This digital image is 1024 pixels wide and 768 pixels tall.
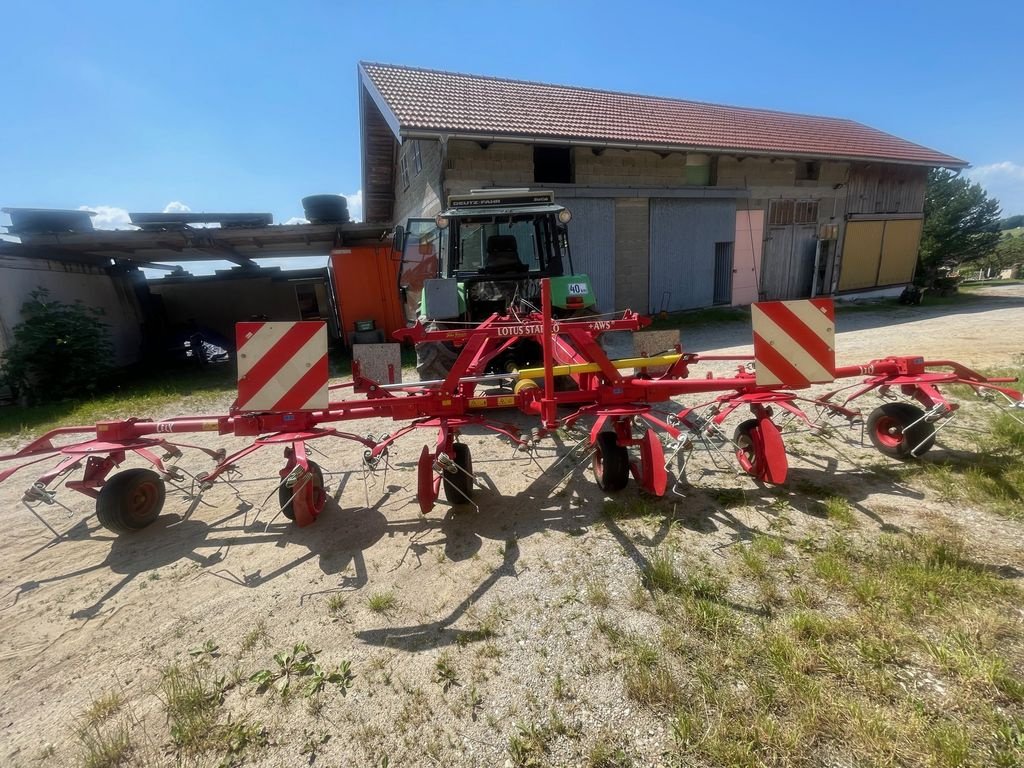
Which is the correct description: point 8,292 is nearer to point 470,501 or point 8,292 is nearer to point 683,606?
point 470,501

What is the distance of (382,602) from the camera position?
230 centimetres

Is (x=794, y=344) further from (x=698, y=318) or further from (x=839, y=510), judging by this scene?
(x=698, y=318)

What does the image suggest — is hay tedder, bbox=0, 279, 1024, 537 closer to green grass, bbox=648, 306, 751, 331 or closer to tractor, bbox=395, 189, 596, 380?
tractor, bbox=395, 189, 596, 380

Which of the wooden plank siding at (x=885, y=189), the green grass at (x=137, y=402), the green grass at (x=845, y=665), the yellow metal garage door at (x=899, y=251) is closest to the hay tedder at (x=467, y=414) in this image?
the green grass at (x=845, y=665)

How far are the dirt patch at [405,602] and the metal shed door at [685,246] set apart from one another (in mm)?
9169

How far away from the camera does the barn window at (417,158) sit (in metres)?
10.9

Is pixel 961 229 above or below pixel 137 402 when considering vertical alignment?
above

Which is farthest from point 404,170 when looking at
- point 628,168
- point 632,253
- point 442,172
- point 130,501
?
point 130,501

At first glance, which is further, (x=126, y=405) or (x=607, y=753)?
(x=126, y=405)

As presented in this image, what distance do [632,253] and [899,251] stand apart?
1234cm

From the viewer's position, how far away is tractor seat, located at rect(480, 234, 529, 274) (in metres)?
5.56

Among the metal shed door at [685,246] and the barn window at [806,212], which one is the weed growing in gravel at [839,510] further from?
the barn window at [806,212]

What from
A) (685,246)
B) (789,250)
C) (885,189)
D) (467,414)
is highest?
(885,189)

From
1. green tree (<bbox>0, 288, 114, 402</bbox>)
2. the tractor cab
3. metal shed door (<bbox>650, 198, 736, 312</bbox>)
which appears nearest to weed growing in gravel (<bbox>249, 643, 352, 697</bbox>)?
the tractor cab
